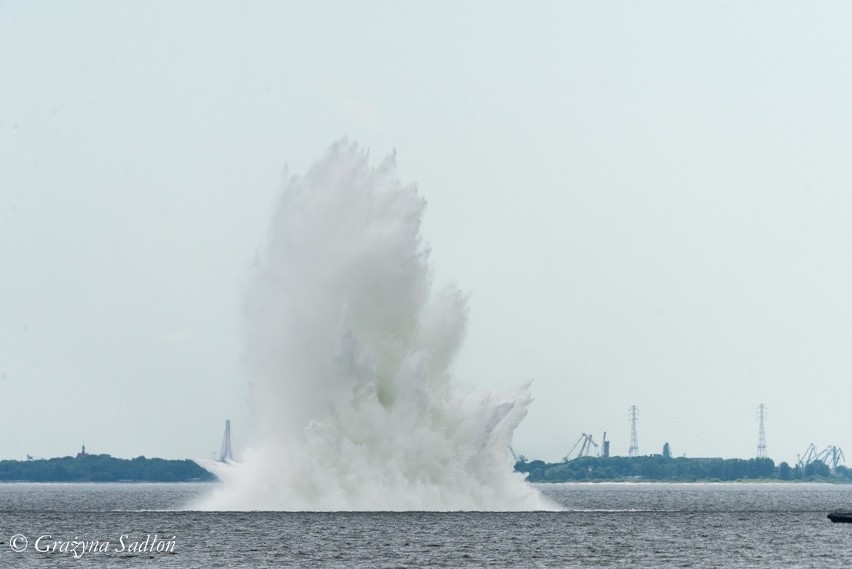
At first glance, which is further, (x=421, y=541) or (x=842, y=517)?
(x=842, y=517)

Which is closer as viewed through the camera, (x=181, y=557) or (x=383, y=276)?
(x=181, y=557)

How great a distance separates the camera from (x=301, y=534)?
89875mm

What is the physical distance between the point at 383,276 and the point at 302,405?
10840 mm

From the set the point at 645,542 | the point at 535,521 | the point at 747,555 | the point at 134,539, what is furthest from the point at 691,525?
the point at 134,539

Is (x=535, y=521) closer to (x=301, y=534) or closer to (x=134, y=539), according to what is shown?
(x=301, y=534)

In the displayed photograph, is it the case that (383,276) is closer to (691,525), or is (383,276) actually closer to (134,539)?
(134,539)

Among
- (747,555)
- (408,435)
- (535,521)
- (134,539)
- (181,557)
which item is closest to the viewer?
(181,557)

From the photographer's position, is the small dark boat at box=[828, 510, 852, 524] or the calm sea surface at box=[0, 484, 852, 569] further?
the small dark boat at box=[828, 510, 852, 524]

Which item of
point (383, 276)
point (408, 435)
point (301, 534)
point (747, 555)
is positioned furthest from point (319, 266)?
point (747, 555)

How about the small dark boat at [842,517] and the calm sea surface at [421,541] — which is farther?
the small dark boat at [842,517]

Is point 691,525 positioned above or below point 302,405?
below

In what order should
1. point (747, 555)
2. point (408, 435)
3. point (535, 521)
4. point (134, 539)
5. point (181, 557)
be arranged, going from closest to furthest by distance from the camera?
point (181, 557) → point (747, 555) → point (134, 539) → point (408, 435) → point (535, 521)

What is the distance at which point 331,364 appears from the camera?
9625 cm

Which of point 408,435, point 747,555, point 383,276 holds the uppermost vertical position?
point 383,276
